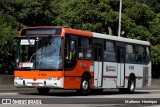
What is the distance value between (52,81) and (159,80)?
2433 cm

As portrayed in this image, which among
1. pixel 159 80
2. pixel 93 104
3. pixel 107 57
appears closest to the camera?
pixel 93 104

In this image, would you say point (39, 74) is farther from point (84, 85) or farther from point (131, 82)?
point (131, 82)

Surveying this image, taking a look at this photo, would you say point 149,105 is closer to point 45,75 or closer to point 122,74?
point 45,75

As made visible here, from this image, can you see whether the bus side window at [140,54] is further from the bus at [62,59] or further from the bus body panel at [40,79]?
the bus body panel at [40,79]

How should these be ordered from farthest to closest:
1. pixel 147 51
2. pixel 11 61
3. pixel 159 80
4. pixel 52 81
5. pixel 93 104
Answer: pixel 159 80 → pixel 11 61 → pixel 147 51 → pixel 52 81 → pixel 93 104

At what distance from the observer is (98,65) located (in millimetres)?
26438

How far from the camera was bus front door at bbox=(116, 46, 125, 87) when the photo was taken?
1131 inches

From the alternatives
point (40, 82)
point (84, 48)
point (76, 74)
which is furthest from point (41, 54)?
point (84, 48)

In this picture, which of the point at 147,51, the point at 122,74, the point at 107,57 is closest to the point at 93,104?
the point at 107,57

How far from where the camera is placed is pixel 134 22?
154ft

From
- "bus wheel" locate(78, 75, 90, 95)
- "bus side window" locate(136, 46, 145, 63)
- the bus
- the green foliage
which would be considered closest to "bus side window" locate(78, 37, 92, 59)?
the bus

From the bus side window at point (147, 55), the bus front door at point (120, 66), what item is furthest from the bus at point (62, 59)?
the bus side window at point (147, 55)

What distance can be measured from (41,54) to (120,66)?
22.1 feet

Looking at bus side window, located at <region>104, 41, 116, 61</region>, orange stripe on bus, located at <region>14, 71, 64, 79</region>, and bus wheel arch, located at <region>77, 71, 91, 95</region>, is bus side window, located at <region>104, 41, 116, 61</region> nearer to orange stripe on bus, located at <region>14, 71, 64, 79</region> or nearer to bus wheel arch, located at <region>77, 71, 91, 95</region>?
bus wheel arch, located at <region>77, 71, 91, 95</region>
